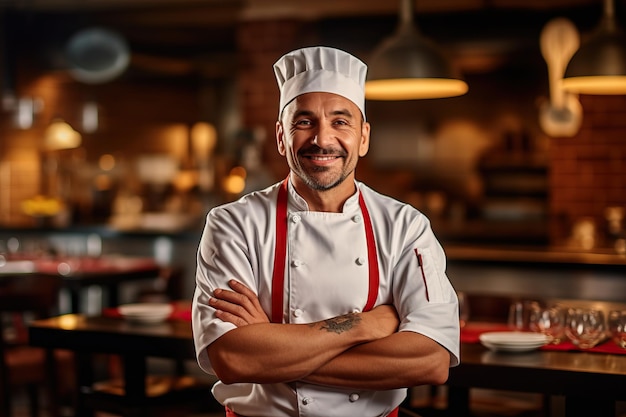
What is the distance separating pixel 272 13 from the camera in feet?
27.5

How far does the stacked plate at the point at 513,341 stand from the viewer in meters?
3.17

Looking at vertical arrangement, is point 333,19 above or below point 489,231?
above

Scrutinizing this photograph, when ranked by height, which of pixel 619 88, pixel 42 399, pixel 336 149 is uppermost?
pixel 619 88

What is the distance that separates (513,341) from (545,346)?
16cm

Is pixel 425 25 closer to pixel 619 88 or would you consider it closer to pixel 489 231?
pixel 489 231

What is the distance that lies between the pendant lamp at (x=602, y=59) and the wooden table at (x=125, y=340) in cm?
212

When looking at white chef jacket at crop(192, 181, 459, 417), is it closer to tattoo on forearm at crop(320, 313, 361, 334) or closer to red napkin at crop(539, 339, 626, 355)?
tattoo on forearm at crop(320, 313, 361, 334)

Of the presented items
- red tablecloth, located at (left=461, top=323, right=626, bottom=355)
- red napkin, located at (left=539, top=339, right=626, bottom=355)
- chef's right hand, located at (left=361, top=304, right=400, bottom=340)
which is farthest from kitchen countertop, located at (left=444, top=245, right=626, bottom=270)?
chef's right hand, located at (left=361, top=304, right=400, bottom=340)

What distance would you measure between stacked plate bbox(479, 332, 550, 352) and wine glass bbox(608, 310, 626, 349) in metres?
0.21

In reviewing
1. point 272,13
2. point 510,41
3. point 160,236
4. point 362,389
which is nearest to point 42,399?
point 160,236

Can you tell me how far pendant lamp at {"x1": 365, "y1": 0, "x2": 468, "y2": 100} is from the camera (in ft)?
14.6

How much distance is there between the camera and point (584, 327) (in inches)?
125

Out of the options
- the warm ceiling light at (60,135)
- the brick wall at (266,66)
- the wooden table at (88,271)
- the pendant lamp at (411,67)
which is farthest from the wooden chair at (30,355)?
the warm ceiling light at (60,135)

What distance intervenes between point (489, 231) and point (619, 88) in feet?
14.5
